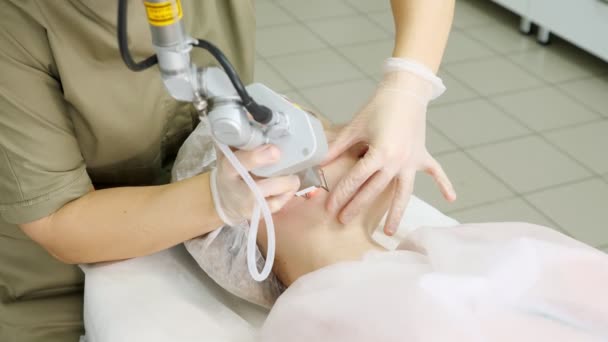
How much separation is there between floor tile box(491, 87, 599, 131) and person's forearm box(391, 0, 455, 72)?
4.88ft

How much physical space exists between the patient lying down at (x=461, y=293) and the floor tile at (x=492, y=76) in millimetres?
1940

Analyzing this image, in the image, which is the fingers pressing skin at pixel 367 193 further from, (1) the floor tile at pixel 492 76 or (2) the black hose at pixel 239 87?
(1) the floor tile at pixel 492 76

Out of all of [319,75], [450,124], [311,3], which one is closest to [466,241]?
[450,124]

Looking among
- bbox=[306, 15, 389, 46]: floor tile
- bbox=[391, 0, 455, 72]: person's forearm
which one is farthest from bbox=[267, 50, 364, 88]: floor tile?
bbox=[391, 0, 455, 72]: person's forearm

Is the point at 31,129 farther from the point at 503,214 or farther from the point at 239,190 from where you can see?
the point at 503,214

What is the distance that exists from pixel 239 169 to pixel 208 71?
160mm

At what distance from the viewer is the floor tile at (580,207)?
2.37 meters

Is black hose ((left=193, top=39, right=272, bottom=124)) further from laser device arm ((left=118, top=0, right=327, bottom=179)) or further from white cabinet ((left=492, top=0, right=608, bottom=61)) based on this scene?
white cabinet ((left=492, top=0, right=608, bottom=61))

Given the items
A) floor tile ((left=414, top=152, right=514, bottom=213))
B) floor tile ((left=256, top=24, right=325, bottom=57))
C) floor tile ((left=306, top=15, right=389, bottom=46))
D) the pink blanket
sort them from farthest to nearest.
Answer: floor tile ((left=306, top=15, right=389, bottom=46)) → floor tile ((left=256, top=24, right=325, bottom=57)) → floor tile ((left=414, top=152, right=514, bottom=213)) → the pink blanket

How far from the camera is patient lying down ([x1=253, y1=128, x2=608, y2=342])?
39.6 inches

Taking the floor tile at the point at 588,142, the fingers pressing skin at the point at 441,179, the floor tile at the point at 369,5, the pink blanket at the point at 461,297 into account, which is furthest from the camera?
the floor tile at the point at 369,5

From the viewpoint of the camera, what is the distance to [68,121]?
1.21 m

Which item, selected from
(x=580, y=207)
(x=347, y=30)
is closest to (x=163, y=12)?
(x=580, y=207)

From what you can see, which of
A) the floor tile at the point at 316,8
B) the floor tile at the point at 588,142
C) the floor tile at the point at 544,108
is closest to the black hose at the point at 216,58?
the floor tile at the point at 588,142
